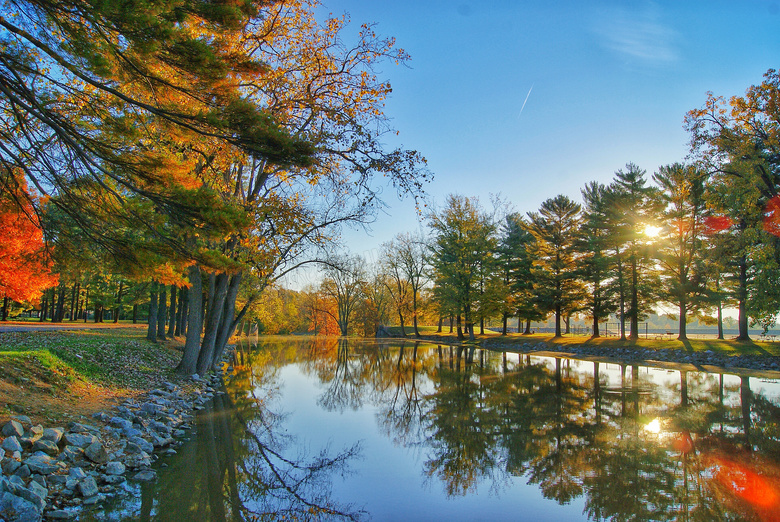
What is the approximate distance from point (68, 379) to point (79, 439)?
12.0ft

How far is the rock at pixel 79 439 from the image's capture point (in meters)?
5.90

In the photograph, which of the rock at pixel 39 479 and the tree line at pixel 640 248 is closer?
the rock at pixel 39 479

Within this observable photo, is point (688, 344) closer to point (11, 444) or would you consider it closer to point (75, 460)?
point (75, 460)

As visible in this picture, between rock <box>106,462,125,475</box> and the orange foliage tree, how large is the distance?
3.62 metres

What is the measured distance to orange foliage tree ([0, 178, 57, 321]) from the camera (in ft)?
23.0

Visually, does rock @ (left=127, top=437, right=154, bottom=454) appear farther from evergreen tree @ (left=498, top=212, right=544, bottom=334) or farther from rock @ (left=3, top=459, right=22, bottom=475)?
evergreen tree @ (left=498, top=212, right=544, bottom=334)

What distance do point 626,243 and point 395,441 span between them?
2739 cm

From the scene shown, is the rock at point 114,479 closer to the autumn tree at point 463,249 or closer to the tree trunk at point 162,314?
the tree trunk at point 162,314

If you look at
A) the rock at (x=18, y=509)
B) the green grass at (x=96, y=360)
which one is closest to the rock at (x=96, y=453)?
the rock at (x=18, y=509)

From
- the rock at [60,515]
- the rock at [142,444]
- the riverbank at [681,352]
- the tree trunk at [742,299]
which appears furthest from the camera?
the tree trunk at [742,299]

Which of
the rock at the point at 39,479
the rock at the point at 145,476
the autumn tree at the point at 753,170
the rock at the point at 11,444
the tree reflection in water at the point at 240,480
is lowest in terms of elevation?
the tree reflection in water at the point at 240,480

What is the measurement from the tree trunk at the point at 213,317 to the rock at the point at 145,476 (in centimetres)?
751

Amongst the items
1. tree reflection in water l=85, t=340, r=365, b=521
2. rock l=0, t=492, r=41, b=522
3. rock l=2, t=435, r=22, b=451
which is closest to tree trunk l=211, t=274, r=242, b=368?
tree reflection in water l=85, t=340, r=365, b=521

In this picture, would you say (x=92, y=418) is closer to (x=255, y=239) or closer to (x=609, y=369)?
(x=255, y=239)
